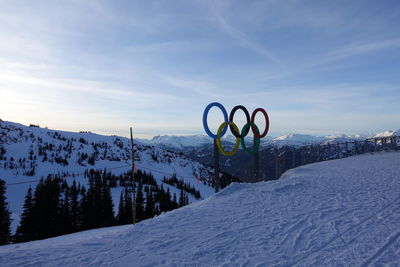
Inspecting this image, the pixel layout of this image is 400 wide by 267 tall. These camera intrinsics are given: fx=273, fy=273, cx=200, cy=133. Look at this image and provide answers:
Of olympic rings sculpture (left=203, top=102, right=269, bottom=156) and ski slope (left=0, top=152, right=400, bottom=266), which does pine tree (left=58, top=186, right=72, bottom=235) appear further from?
ski slope (left=0, top=152, right=400, bottom=266)

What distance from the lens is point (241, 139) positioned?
20.4m

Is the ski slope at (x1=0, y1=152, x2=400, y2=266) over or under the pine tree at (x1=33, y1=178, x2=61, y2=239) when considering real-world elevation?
over

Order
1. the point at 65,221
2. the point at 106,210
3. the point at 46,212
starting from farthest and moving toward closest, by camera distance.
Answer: the point at 106,210 → the point at 65,221 → the point at 46,212

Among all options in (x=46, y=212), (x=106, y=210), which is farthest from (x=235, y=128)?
(x=106, y=210)

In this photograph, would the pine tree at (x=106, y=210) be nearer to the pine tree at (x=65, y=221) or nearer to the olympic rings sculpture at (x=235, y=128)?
the pine tree at (x=65, y=221)

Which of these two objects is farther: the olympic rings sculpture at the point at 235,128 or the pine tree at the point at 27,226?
the pine tree at the point at 27,226

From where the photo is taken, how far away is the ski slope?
6984 mm

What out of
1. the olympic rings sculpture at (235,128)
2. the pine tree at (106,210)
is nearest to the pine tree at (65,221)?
the pine tree at (106,210)

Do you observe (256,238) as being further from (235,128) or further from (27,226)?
(27,226)

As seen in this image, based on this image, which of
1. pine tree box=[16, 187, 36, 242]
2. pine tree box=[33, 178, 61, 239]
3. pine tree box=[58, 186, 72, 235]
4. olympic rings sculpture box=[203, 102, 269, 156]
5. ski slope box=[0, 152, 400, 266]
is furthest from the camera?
pine tree box=[58, 186, 72, 235]

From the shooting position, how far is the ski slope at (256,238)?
275 inches

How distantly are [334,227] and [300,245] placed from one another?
1810mm

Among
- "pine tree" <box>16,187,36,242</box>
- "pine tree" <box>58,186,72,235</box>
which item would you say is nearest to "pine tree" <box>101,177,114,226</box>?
"pine tree" <box>58,186,72,235</box>

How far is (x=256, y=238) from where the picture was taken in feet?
27.1
